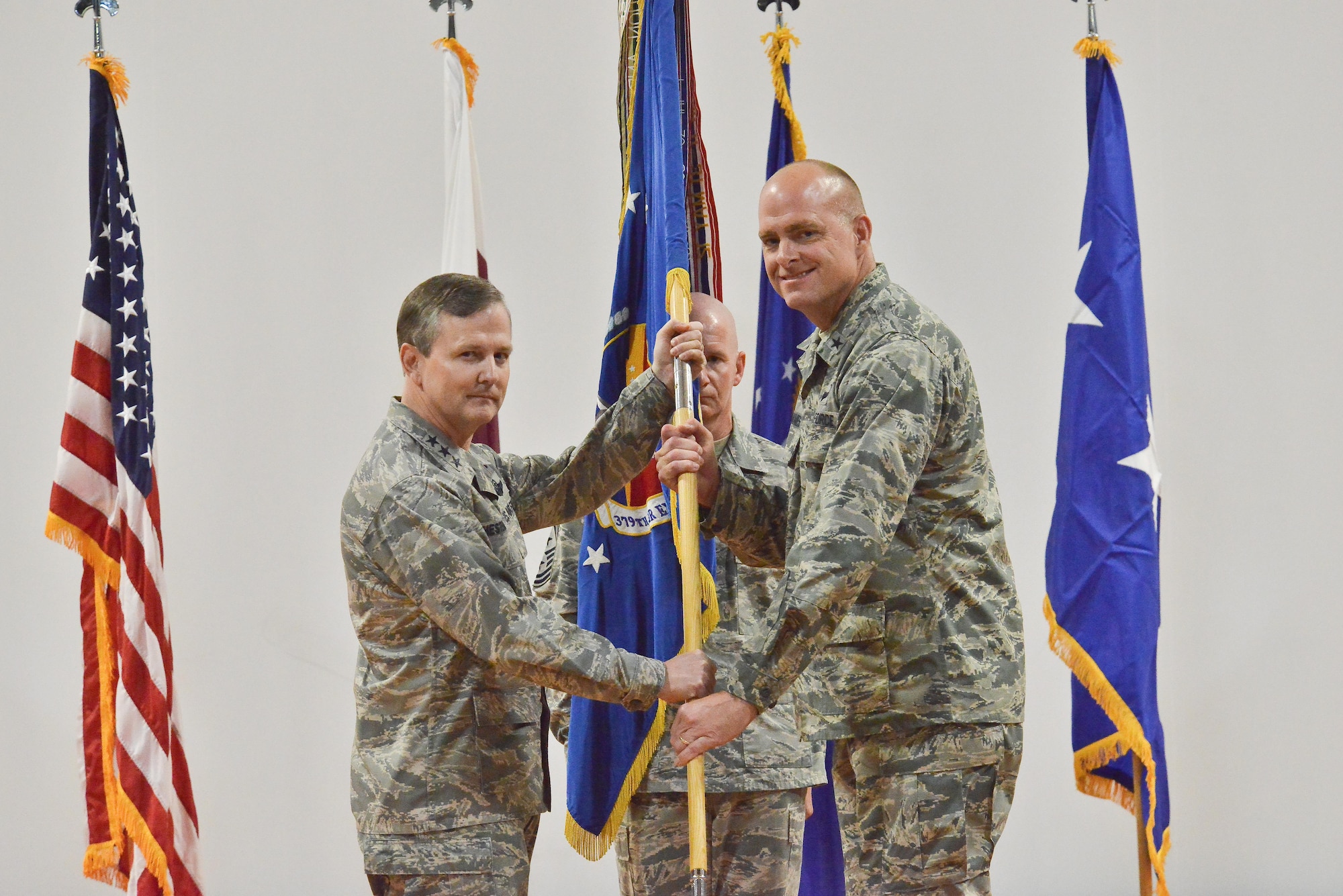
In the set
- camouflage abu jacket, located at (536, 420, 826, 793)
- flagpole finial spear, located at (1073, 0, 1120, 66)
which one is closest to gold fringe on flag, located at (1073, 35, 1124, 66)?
flagpole finial spear, located at (1073, 0, 1120, 66)

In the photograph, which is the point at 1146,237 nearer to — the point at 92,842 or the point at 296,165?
the point at 296,165

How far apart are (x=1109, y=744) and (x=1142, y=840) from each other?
264 mm

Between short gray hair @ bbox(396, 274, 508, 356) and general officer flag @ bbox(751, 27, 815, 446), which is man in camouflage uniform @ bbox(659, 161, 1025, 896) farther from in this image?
general officer flag @ bbox(751, 27, 815, 446)

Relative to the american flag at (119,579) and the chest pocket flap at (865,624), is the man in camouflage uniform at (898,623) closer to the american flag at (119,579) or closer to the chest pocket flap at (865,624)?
the chest pocket flap at (865,624)

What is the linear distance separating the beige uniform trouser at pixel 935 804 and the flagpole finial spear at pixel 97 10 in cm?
322

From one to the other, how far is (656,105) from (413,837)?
168 cm

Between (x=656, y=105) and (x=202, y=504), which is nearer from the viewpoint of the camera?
(x=656, y=105)

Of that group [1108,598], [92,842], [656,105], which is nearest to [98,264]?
[92,842]

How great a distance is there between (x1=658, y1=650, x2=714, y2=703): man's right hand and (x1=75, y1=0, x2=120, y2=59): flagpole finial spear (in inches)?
112

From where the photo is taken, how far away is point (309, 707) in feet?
14.8

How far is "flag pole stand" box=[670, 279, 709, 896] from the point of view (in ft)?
7.06

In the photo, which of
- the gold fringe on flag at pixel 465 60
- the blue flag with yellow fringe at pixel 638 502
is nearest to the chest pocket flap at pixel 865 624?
the blue flag with yellow fringe at pixel 638 502

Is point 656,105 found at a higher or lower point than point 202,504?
higher

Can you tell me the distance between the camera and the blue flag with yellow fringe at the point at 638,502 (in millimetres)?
2734
